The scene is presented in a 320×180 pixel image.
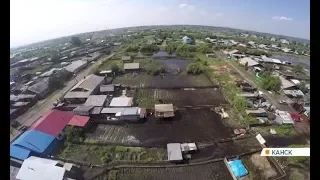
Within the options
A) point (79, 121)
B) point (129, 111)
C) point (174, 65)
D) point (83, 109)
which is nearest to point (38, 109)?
point (83, 109)

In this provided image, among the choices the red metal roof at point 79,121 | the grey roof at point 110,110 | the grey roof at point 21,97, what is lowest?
the red metal roof at point 79,121

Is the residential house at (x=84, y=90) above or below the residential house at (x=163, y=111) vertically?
above

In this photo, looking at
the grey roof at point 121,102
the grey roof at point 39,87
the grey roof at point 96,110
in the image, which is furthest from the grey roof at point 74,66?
the grey roof at point 96,110

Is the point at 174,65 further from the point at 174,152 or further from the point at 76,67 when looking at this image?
the point at 174,152

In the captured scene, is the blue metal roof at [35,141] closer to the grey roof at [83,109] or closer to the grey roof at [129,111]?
the grey roof at [83,109]

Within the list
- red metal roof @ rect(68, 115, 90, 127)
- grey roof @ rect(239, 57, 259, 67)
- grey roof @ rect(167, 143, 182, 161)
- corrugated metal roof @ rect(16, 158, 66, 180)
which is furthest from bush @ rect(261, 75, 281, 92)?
corrugated metal roof @ rect(16, 158, 66, 180)
